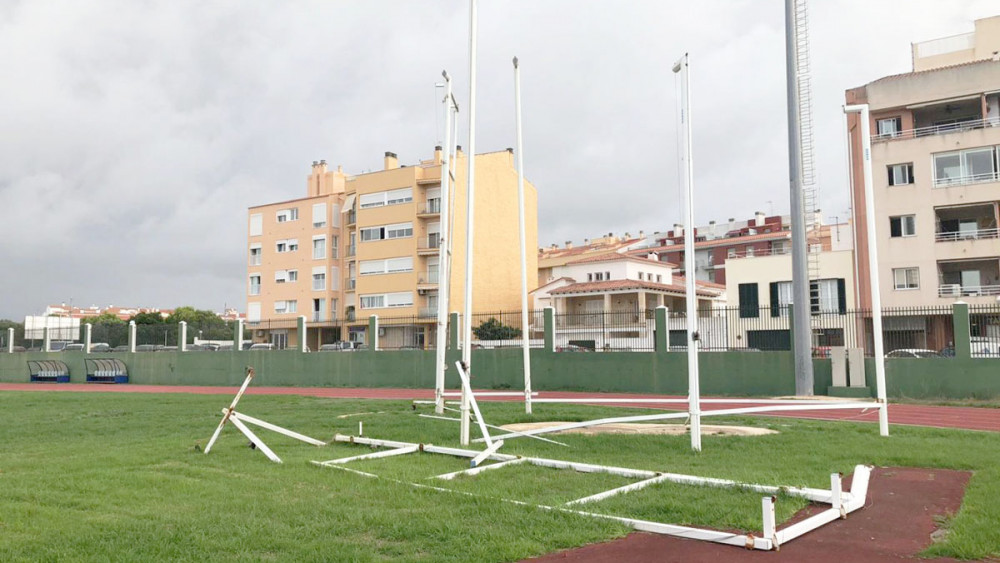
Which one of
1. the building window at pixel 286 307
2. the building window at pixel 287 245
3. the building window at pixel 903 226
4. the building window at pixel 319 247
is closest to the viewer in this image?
the building window at pixel 903 226

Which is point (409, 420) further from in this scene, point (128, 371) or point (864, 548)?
point (128, 371)

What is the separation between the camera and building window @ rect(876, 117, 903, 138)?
141 feet

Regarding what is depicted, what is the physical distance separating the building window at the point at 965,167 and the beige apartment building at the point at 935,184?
5cm

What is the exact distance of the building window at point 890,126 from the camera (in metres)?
43.0

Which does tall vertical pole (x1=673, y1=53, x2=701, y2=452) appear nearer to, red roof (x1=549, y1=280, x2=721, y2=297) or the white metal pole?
the white metal pole

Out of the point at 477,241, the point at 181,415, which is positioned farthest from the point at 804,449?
the point at 477,241

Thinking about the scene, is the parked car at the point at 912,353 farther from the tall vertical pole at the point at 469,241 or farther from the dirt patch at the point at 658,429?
the tall vertical pole at the point at 469,241

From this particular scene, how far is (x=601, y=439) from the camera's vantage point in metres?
10.9

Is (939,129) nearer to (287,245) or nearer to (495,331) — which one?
(495,331)

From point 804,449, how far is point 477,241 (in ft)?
152

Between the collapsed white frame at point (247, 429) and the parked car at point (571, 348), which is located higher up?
the parked car at point (571, 348)

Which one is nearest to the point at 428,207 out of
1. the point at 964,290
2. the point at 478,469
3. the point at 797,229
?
the point at 964,290

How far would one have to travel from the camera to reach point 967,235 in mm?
40031

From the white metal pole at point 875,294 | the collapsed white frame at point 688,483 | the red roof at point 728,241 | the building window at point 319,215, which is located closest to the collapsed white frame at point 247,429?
the collapsed white frame at point 688,483
